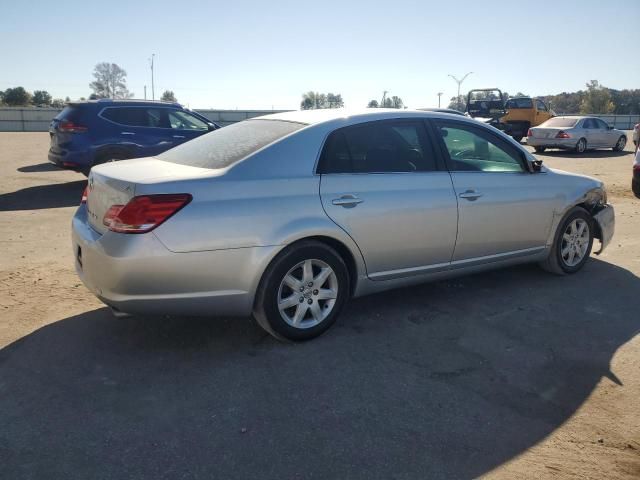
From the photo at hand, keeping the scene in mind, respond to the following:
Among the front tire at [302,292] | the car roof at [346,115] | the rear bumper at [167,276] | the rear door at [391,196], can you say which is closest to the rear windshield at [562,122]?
the car roof at [346,115]

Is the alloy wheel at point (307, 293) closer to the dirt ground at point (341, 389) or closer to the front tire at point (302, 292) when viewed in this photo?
the front tire at point (302, 292)

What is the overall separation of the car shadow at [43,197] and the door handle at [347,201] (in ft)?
21.3

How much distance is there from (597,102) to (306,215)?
319 ft

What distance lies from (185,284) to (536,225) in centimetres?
332

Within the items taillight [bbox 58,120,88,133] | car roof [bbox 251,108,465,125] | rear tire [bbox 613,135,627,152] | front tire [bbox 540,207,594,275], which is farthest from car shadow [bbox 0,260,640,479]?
rear tire [bbox 613,135,627,152]

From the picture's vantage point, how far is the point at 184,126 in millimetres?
10914

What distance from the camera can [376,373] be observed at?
3.48m

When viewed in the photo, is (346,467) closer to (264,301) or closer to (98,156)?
(264,301)

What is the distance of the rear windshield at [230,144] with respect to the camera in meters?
3.87

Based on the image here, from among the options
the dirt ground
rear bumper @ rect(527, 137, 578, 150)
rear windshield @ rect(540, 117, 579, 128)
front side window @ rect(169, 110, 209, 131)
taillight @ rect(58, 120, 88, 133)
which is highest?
rear windshield @ rect(540, 117, 579, 128)

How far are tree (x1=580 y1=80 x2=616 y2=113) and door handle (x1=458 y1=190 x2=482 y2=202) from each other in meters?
91.3

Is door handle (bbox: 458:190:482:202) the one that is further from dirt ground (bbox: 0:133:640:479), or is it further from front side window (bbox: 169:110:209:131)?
front side window (bbox: 169:110:209:131)


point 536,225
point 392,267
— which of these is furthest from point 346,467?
point 536,225

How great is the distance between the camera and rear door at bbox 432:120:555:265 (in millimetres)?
4598
